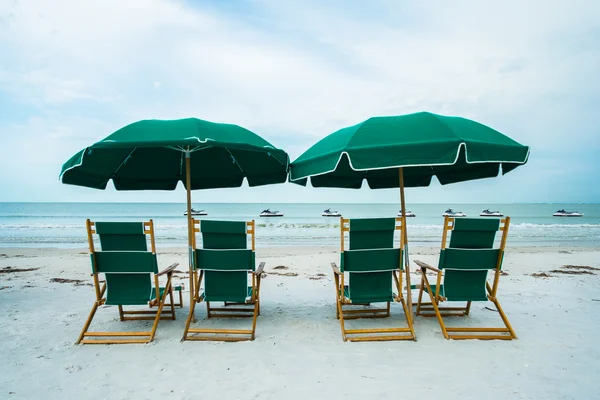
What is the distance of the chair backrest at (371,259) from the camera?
132 inches

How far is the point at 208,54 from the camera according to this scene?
10.1 metres

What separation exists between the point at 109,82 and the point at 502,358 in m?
12.9

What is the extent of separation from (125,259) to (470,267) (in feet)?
11.6

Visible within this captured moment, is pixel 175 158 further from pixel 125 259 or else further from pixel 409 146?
pixel 409 146

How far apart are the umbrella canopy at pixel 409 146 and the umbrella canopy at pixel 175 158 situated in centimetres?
60

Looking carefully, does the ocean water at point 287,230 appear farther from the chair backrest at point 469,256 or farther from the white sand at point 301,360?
the chair backrest at point 469,256

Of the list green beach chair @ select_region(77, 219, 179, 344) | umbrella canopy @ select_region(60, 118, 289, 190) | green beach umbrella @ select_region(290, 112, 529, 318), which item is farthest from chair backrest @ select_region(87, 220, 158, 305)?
green beach umbrella @ select_region(290, 112, 529, 318)

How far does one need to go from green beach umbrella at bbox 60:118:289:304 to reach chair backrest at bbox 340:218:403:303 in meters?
1.18

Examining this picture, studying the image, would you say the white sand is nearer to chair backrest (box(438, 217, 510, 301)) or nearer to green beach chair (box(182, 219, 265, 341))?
green beach chair (box(182, 219, 265, 341))

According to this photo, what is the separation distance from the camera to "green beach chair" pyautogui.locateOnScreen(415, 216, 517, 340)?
10.7 feet

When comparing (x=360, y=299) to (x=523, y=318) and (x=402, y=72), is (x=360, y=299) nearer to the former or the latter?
(x=523, y=318)

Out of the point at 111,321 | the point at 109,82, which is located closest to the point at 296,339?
the point at 111,321

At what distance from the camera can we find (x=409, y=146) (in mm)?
2824

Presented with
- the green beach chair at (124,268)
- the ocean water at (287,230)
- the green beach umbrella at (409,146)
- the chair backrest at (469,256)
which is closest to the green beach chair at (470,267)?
the chair backrest at (469,256)
